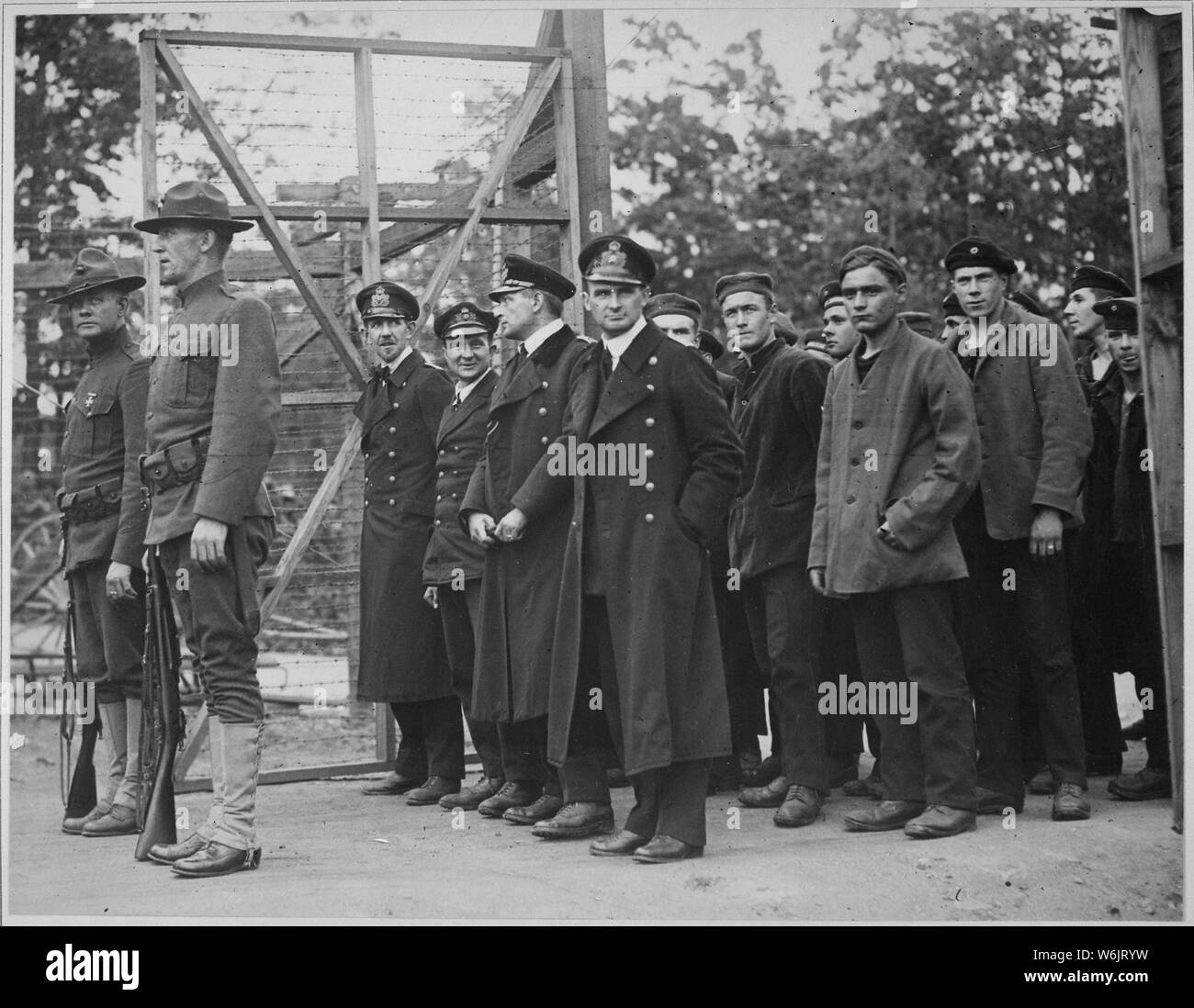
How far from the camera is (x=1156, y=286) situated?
5.52m

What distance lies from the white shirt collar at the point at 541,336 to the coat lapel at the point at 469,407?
23.7 inches

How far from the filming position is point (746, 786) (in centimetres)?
658

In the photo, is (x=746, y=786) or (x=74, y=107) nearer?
(x=746, y=786)

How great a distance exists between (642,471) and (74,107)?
14.2 feet

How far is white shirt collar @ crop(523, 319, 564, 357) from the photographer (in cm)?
605

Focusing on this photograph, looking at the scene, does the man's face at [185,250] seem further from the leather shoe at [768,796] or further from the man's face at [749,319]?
the leather shoe at [768,796]

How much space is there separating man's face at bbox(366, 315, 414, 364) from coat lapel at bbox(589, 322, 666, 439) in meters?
1.80

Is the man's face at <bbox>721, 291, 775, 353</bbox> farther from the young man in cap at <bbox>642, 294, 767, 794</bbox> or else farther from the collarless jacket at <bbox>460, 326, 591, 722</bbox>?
the collarless jacket at <bbox>460, 326, 591, 722</bbox>

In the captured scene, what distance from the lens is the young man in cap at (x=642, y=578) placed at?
206 inches

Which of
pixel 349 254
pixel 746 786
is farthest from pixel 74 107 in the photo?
pixel 746 786

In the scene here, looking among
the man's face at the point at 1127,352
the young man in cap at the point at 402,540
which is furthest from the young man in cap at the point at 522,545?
the man's face at the point at 1127,352

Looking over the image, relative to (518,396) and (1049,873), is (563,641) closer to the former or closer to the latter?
(518,396)

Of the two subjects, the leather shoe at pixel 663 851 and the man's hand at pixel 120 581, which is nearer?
the leather shoe at pixel 663 851

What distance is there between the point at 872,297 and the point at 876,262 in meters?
0.13
